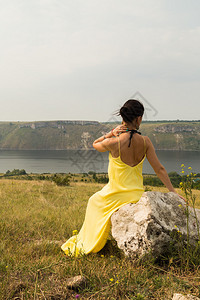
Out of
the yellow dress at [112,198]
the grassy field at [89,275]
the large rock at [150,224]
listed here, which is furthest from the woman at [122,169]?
the grassy field at [89,275]

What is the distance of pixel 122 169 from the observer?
3609 mm

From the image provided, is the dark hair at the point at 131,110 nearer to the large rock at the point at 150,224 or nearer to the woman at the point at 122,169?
the woman at the point at 122,169

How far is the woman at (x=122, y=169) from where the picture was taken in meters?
3.52

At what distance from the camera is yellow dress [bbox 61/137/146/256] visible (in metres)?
3.53

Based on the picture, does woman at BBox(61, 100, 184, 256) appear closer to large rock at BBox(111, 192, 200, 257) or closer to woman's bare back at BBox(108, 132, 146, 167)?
woman's bare back at BBox(108, 132, 146, 167)

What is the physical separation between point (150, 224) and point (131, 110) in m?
1.59

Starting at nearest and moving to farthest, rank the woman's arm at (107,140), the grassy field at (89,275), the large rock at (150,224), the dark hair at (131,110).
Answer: the grassy field at (89,275) → the large rock at (150,224) → the dark hair at (131,110) → the woman's arm at (107,140)

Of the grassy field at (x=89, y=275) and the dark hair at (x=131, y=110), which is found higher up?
the dark hair at (x=131, y=110)

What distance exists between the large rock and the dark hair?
3.76ft

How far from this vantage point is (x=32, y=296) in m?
2.29

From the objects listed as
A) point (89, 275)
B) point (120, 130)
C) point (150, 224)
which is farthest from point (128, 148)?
point (89, 275)

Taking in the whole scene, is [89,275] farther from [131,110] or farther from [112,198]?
[131,110]

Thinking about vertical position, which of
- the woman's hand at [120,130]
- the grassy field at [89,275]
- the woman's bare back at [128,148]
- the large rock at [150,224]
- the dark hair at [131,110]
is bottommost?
the grassy field at [89,275]

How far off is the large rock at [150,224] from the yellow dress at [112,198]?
0.63 feet
